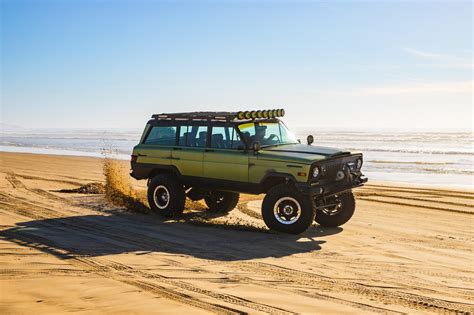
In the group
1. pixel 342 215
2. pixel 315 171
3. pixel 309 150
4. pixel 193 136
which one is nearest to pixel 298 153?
pixel 309 150

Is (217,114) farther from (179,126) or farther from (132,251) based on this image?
(132,251)

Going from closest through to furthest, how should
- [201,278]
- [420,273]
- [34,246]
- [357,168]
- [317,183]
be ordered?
1. [201,278]
2. [420,273]
3. [34,246]
4. [317,183]
5. [357,168]

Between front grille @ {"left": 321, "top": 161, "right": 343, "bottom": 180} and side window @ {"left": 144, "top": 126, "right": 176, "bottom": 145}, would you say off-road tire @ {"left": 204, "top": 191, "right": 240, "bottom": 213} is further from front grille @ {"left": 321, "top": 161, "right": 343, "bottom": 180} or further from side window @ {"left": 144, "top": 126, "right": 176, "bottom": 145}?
front grille @ {"left": 321, "top": 161, "right": 343, "bottom": 180}

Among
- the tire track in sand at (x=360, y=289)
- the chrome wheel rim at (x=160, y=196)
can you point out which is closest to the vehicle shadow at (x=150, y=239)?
the chrome wheel rim at (x=160, y=196)

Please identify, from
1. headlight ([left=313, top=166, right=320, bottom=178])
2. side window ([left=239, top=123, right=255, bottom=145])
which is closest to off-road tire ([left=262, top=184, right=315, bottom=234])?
headlight ([left=313, top=166, right=320, bottom=178])

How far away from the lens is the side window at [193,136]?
34.6ft

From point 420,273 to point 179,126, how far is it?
5.78 m

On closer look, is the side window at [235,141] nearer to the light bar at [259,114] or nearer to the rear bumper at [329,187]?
the light bar at [259,114]

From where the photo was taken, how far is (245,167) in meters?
9.80

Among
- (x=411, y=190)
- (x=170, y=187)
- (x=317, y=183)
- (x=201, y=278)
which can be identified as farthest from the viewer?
(x=411, y=190)

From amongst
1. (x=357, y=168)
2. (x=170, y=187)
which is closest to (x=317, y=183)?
(x=357, y=168)

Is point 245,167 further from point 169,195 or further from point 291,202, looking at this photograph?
point 169,195

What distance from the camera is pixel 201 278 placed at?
20.9 ft

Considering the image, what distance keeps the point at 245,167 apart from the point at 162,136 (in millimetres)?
2307
